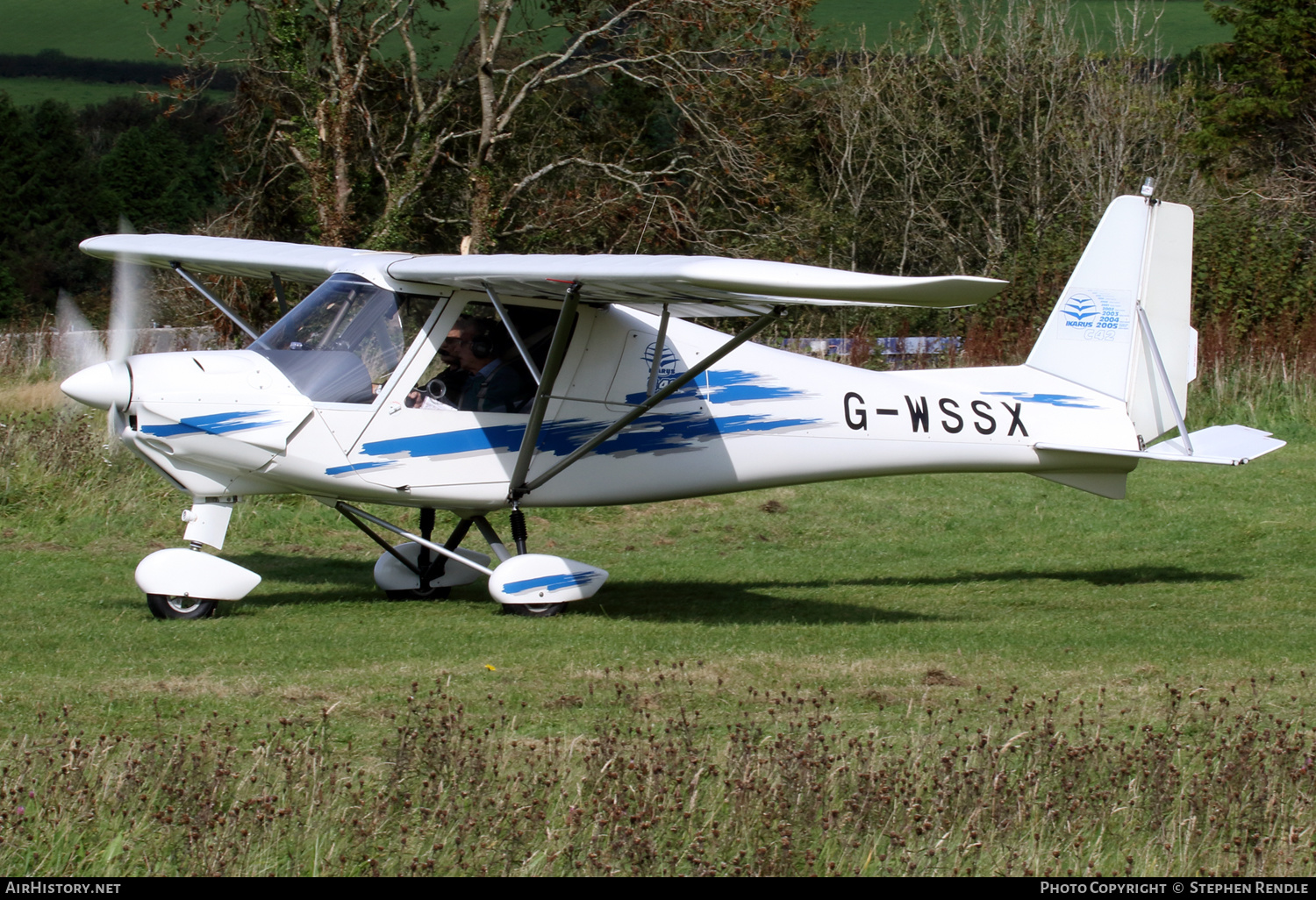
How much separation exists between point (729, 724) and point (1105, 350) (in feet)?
19.6

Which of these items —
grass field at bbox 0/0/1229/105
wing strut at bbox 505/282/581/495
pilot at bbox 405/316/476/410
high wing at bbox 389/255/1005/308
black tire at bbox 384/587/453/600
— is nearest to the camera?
high wing at bbox 389/255/1005/308

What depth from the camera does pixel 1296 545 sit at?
11344mm

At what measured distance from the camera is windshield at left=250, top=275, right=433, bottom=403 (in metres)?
8.27

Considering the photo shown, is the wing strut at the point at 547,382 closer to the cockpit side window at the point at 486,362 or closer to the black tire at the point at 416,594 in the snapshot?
the cockpit side window at the point at 486,362

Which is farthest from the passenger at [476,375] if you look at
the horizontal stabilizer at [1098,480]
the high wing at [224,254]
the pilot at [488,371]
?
the horizontal stabilizer at [1098,480]

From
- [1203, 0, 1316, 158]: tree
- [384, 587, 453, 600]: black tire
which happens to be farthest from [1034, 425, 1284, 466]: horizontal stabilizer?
[1203, 0, 1316, 158]: tree

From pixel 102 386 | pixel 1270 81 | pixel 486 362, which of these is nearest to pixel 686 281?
pixel 486 362

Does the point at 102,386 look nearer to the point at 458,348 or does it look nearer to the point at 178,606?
the point at 178,606

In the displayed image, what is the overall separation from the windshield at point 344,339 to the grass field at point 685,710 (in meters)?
1.64

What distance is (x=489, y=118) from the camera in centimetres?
2498

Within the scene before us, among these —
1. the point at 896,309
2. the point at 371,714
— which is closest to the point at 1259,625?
the point at 371,714

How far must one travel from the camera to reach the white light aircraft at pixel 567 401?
8.00 meters

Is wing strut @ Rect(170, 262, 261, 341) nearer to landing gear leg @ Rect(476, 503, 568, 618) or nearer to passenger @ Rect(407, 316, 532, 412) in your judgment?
passenger @ Rect(407, 316, 532, 412)

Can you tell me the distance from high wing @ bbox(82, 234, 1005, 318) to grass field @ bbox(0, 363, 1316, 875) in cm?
205
